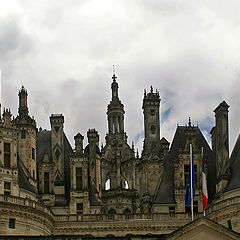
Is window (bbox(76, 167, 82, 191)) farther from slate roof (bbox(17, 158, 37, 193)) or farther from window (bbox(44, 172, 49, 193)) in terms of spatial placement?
slate roof (bbox(17, 158, 37, 193))

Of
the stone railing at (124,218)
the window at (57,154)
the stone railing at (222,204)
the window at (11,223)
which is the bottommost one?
the window at (11,223)

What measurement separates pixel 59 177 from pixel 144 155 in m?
7.73

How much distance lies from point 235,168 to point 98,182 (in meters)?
13.1

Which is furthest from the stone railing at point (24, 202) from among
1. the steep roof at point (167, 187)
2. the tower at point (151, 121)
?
the tower at point (151, 121)

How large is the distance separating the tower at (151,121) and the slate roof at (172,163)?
5.58 ft

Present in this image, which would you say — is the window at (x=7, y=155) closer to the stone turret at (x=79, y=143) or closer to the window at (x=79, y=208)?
the stone turret at (x=79, y=143)

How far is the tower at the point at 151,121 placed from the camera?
74750 mm

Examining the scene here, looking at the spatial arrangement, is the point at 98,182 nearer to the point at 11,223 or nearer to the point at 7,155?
the point at 7,155

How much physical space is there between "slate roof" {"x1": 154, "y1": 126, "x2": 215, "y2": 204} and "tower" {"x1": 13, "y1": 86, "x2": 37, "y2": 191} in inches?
422

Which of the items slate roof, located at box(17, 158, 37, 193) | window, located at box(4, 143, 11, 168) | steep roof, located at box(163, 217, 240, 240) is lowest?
steep roof, located at box(163, 217, 240, 240)

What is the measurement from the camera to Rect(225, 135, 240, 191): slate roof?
217 ft

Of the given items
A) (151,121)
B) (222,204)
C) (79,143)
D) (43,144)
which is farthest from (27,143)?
(222,204)

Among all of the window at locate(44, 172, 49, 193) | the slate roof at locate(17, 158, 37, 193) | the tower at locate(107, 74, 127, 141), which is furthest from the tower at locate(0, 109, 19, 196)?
the tower at locate(107, 74, 127, 141)

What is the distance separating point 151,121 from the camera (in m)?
75.2
